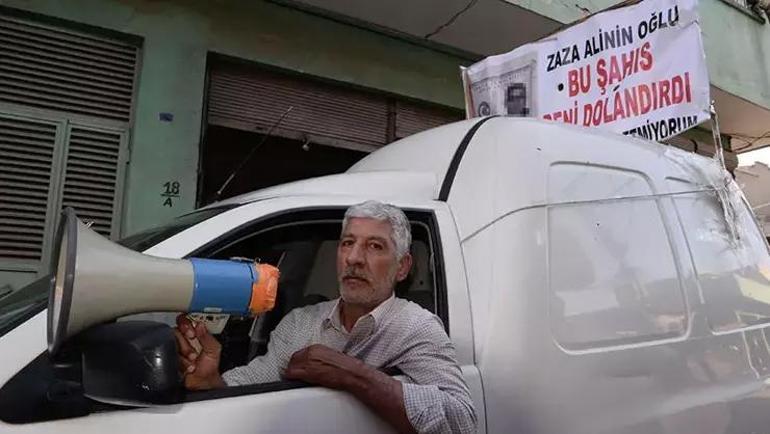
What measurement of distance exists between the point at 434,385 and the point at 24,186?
3844 mm

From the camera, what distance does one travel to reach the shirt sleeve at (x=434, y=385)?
1545 millimetres

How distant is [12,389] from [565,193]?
1.69 metres

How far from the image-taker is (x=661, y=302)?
2182mm

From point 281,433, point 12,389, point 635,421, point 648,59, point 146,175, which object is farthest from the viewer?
point 146,175

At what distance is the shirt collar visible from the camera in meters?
1.78

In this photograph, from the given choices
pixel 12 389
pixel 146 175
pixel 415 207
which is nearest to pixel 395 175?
pixel 415 207

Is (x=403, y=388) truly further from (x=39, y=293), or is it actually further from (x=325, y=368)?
(x=39, y=293)

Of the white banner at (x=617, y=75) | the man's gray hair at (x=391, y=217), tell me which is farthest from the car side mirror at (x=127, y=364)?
the white banner at (x=617, y=75)

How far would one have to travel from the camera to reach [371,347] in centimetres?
175

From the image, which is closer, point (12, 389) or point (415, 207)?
point (12, 389)

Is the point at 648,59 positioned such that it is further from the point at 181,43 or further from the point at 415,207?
the point at 181,43

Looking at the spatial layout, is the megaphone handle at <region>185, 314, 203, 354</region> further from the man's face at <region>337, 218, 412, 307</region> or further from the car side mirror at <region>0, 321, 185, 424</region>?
the man's face at <region>337, 218, 412, 307</region>

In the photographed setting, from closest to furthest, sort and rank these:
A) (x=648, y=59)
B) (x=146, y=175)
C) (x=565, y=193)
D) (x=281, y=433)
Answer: (x=281, y=433) < (x=565, y=193) < (x=648, y=59) < (x=146, y=175)

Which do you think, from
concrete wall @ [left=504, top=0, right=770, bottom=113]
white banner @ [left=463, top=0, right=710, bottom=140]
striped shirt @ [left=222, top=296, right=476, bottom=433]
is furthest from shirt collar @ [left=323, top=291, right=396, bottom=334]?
concrete wall @ [left=504, top=0, right=770, bottom=113]
